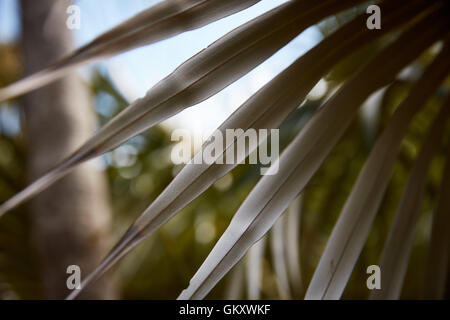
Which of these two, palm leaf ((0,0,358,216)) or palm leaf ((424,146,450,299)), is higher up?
palm leaf ((0,0,358,216))

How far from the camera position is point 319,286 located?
326mm

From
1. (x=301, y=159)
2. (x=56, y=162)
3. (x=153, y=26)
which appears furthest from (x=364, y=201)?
(x=56, y=162)

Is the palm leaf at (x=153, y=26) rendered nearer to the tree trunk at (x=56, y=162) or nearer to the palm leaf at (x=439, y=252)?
the palm leaf at (x=439, y=252)

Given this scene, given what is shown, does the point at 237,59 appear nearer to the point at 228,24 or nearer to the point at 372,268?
the point at 228,24

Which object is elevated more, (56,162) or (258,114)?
(56,162)

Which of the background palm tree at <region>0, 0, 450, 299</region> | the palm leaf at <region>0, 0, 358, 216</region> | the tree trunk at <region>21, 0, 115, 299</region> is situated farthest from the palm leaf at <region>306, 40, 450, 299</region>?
the tree trunk at <region>21, 0, 115, 299</region>

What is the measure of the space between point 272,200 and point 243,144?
0.04 m

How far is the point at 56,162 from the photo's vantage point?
0.61m

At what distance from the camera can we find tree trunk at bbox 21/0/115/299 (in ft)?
1.99

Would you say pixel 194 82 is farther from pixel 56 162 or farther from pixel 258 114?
pixel 56 162

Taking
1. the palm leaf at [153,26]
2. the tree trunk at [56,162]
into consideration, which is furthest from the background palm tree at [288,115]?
the tree trunk at [56,162]

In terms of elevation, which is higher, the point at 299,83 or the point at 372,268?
the point at 299,83

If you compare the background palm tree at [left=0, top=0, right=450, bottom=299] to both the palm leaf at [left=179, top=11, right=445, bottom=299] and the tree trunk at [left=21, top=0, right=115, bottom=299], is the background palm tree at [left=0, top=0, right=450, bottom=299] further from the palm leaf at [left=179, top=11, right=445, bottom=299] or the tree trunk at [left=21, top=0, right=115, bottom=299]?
the tree trunk at [left=21, top=0, right=115, bottom=299]
